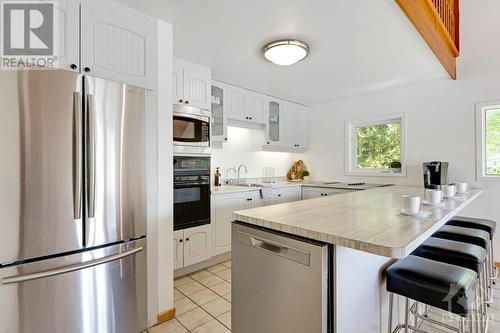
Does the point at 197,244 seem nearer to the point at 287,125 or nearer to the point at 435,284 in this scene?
the point at 435,284

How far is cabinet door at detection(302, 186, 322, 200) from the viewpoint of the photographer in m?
3.95

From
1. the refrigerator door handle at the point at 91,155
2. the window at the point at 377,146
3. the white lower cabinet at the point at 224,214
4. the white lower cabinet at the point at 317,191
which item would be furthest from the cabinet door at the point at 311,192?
the refrigerator door handle at the point at 91,155

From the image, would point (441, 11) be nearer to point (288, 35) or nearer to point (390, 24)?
point (390, 24)

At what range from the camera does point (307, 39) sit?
2.19 metres

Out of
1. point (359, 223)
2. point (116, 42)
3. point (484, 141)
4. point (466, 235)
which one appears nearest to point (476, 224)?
point (466, 235)

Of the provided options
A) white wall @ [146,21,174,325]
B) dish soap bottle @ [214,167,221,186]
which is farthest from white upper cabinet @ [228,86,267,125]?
white wall @ [146,21,174,325]

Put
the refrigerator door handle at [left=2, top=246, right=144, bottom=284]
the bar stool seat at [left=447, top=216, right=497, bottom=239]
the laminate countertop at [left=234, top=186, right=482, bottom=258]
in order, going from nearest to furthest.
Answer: the laminate countertop at [left=234, top=186, right=482, bottom=258] < the refrigerator door handle at [left=2, top=246, right=144, bottom=284] < the bar stool seat at [left=447, top=216, right=497, bottom=239]

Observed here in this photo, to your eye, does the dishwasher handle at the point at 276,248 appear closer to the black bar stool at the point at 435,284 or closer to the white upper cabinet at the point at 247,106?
the black bar stool at the point at 435,284

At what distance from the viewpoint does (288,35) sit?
2131mm

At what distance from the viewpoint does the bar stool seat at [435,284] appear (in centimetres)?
115

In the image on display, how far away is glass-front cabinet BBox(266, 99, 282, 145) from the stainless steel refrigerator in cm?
251

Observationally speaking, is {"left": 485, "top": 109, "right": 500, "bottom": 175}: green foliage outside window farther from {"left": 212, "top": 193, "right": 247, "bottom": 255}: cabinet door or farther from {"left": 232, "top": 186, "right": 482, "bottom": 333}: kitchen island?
{"left": 212, "top": 193, "right": 247, "bottom": 255}: cabinet door

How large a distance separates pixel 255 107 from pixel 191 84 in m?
1.28

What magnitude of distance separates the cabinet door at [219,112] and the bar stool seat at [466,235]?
7.96ft
